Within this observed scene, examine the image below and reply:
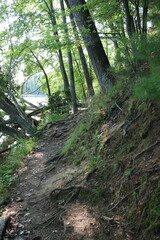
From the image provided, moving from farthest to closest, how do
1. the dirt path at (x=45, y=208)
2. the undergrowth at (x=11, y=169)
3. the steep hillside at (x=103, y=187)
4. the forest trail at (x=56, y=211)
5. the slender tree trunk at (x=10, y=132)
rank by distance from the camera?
the slender tree trunk at (x=10, y=132), the undergrowth at (x=11, y=169), the dirt path at (x=45, y=208), the forest trail at (x=56, y=211), the steep hillside at (x=103, y=187)

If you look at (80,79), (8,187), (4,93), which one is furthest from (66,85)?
(8,187)

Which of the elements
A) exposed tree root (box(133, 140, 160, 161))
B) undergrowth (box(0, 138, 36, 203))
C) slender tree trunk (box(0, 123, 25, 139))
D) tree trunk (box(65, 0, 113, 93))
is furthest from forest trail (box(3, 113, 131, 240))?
slender tree trunk (box(0, 123, 25, 139))

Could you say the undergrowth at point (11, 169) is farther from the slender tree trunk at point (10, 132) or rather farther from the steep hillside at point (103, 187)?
the slender tree trunk at point (10, 132)

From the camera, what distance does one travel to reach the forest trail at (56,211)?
10.00 ft

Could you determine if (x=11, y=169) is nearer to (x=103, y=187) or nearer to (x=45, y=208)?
(x=45, y=208)

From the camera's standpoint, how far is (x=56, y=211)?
393 centimetres

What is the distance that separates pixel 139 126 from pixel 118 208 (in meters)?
1.74

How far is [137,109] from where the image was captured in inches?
181

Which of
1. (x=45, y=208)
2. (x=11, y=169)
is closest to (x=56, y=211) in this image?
(x=45, y=208)

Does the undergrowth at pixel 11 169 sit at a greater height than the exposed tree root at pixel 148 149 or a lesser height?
lesser

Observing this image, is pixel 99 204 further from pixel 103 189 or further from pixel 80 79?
pixel 80 79

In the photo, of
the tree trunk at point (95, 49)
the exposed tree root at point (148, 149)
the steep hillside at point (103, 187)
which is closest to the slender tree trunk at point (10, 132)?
the steep hillside at point (103, 187)

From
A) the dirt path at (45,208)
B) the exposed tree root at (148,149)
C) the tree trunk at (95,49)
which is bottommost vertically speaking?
the dirt path at (45,208)

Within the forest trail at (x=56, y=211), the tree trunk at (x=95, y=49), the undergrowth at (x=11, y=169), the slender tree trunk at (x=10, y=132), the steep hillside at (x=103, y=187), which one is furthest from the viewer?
the slender tree trunk at (x=10, y=132)
